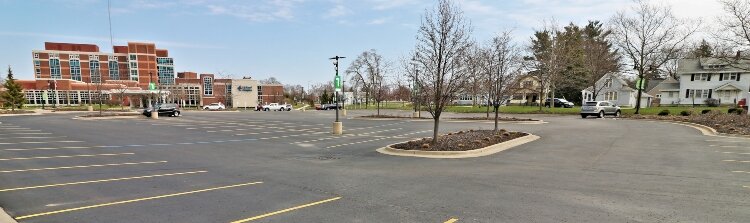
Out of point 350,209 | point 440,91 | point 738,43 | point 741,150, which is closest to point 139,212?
point 350,209

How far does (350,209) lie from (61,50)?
120315 mm

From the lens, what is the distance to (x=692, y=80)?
52.9 meters

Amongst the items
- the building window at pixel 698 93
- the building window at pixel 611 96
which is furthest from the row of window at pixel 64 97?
the building window at pixel 698 93

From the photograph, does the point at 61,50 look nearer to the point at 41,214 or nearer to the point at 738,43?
the point at 41,214

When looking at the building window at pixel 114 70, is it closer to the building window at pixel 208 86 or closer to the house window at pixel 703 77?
the building window at pixel 208 86

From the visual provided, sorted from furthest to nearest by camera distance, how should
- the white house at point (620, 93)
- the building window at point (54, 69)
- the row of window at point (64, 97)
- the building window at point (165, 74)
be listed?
the building window at point (165, 74) < the building window at point (54, 69) < the row of window at point (64, 97) < the white house at point (620, 93)

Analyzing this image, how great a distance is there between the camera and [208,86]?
96.7 meters

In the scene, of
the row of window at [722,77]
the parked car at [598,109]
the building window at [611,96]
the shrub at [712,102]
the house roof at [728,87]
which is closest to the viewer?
the parked car at [598,109]

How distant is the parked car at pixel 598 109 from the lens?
1239 inches

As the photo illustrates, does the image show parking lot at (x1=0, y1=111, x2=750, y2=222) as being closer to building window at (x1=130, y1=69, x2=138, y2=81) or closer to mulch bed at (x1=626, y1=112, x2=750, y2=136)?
mulch bed at (x1=626, y1=112, x2=750, y2=136)

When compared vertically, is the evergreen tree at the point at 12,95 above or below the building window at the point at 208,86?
below

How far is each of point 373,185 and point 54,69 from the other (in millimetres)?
116056

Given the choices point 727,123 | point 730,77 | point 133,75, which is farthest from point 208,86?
point 730,77

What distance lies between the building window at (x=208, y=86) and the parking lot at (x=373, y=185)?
88112 mm
